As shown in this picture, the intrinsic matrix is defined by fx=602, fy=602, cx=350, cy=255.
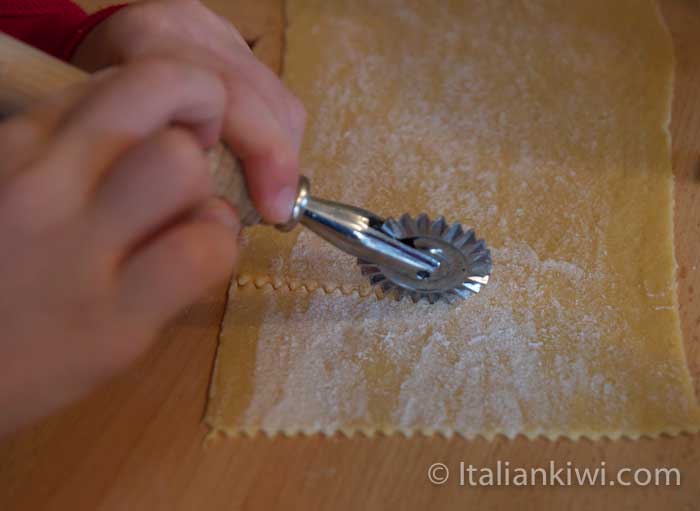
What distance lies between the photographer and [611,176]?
2.78 feet

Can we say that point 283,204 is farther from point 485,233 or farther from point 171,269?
point 485,233

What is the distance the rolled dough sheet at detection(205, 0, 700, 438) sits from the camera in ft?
2.27

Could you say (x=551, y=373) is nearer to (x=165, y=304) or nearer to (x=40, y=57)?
(x=165, y=304)

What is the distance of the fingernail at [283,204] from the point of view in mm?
538

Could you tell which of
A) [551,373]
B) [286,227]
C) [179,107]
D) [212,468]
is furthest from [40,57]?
[551,373]

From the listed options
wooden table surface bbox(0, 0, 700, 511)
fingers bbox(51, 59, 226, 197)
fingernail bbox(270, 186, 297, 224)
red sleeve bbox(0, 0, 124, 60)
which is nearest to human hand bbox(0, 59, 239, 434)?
fingers bbox(51, 59, 226, 197)

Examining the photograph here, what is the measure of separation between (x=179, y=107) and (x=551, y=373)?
0.52 metres

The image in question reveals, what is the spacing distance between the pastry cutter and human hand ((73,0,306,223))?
0.02 meters

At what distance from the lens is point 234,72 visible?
1.86 feet

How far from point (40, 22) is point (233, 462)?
1.96 ft

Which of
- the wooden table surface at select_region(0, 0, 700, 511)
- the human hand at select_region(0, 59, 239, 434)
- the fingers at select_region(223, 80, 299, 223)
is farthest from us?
the wooden table surface at select_region(0, 0, 700, 511)

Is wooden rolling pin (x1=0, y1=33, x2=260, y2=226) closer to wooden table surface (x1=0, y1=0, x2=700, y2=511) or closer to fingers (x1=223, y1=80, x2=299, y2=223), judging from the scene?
fingers (x1=223, y1=80, x2=299, y2=223)

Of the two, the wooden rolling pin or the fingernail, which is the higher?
the wooden rolling pin

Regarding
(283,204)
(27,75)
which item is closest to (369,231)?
(283,204)
